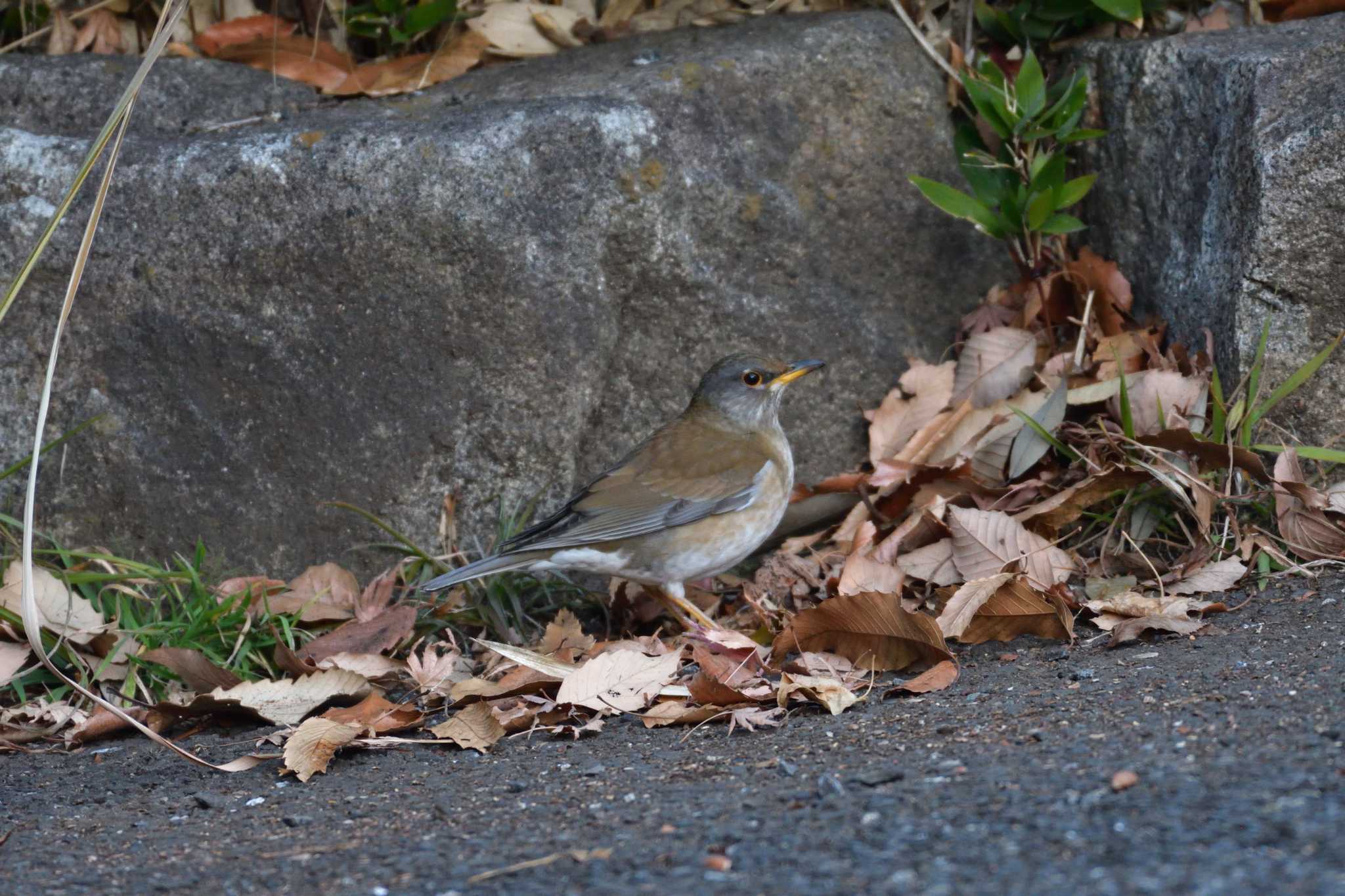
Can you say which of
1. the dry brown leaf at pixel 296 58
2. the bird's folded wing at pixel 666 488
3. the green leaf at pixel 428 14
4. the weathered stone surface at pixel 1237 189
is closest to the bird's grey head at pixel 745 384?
the bird's folded wing at pixel 666 488

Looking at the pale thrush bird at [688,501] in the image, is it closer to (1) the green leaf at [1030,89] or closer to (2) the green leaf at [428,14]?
(1) the green leaf at [1030,89]

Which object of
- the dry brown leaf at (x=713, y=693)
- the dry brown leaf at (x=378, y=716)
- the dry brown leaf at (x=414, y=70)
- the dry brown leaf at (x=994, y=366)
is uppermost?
the dry brown leaf at (x=414, y=70)

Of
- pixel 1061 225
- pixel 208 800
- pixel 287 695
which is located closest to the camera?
pixel 208 800

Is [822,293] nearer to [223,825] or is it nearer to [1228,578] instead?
[1228,578]

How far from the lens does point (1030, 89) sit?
611 centimetres

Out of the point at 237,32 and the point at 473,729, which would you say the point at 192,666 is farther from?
the point at 237,32

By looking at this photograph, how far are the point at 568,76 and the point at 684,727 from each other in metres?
3.46

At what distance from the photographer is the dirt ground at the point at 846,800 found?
2686 millimetres

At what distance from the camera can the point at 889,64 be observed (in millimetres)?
6488

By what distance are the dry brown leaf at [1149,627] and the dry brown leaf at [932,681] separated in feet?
1.86

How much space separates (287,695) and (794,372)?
245 cm

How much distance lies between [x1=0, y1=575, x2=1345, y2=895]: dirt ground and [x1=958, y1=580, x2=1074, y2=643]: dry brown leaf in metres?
0.07

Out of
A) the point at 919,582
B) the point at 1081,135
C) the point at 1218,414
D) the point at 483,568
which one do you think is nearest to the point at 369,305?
the point at 483,568

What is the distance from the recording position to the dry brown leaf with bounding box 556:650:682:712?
4.43m
